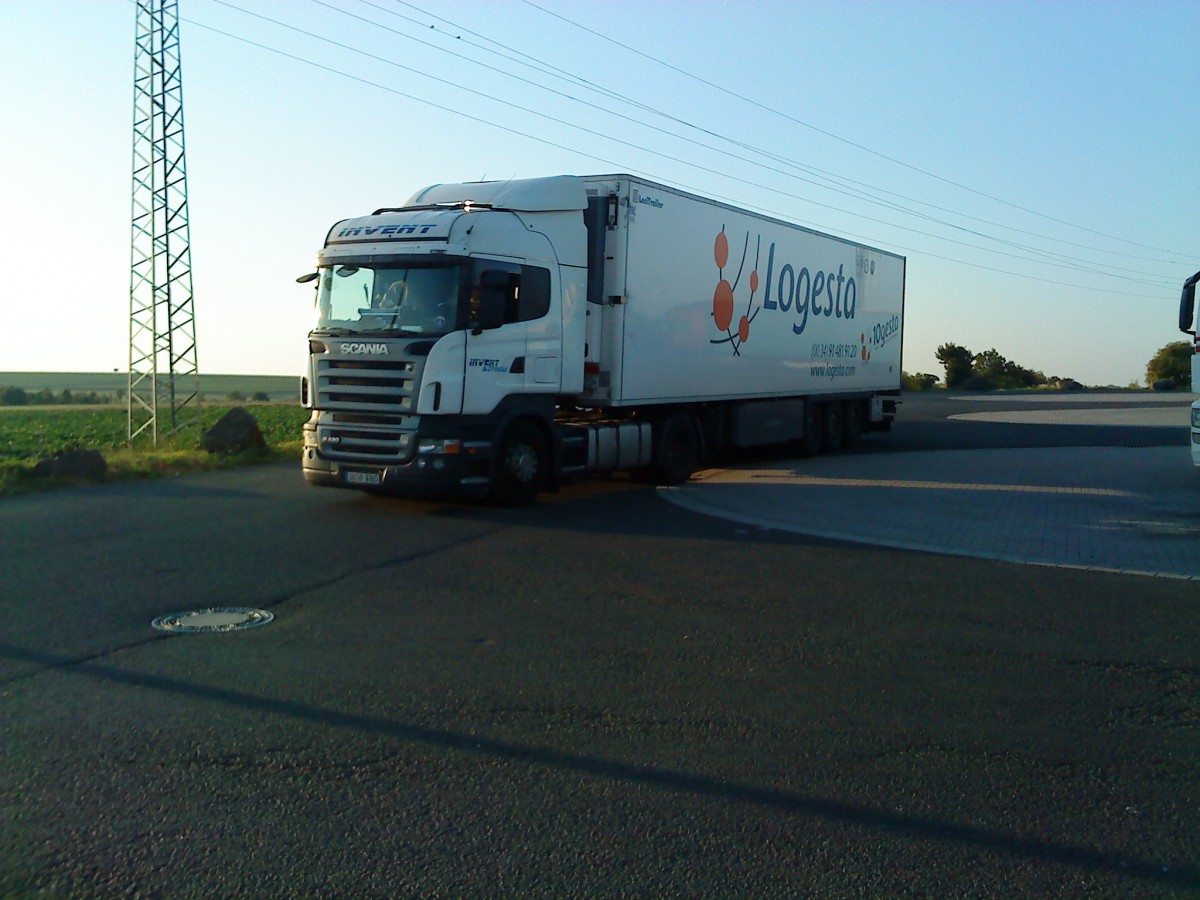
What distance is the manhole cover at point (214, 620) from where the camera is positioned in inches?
308

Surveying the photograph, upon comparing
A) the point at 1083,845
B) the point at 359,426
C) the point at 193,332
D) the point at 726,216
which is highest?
the point at 726,216

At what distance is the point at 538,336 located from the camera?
14641mm

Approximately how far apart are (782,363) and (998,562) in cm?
1062

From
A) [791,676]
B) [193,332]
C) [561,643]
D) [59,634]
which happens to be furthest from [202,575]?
[193,332]

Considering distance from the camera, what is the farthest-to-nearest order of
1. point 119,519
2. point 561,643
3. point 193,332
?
point 193,332, point 119,519, point 561,643

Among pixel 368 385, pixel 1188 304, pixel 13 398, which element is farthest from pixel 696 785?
pixel 13 398

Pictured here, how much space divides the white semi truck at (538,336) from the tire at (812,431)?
229 centimetres

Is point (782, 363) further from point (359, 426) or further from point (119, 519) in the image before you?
point (119, 519)

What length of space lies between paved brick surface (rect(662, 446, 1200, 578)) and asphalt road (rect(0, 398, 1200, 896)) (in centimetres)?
143

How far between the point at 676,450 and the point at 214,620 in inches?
432

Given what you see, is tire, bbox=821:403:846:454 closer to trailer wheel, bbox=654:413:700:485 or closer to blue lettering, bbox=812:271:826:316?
blue lettering, bbox=812:271:826:316

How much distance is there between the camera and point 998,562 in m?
11.0

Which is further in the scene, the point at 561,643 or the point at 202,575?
the point at 202,575

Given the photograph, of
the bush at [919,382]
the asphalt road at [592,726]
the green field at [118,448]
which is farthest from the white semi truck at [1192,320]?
the bush at [919,382]
